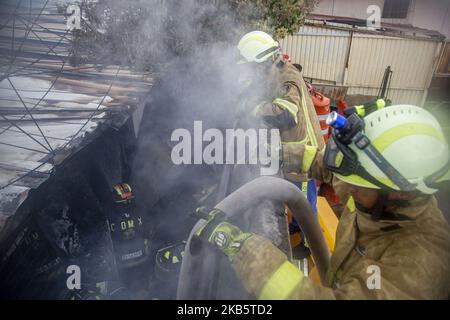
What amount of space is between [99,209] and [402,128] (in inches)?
129

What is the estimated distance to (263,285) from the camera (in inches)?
68.3

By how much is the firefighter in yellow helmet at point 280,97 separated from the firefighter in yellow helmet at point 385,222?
181 centimetres

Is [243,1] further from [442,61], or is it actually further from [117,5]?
[442,61]

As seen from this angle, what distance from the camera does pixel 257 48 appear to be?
4.14 metres

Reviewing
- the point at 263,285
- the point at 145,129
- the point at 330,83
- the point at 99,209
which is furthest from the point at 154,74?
the point at 330,83

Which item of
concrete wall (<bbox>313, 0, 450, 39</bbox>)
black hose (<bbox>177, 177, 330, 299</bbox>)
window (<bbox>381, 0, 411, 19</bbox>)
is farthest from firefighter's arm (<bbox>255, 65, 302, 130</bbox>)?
window (<bbox>381, 0, 411, 19</bbox>)

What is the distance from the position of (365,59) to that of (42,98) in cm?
1179

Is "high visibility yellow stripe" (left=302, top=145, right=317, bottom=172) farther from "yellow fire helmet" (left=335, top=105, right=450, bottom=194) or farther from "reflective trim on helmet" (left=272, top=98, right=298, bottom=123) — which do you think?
"yellow fire helmet" (left=335, top=105, right=450, bottom=194)

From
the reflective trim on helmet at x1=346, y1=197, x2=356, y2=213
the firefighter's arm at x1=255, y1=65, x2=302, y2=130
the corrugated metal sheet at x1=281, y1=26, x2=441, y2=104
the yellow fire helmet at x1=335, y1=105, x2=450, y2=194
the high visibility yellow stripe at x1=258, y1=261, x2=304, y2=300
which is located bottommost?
the corrugated metal sheet at x1=281, y1=26, x2=441, y2=104

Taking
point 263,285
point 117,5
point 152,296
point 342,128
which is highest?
point 117,5

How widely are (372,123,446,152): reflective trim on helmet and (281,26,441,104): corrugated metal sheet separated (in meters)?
11.3

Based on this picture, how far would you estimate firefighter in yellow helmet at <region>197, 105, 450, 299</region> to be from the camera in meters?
1.59

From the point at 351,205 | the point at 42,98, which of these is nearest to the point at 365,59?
the point at 351,205

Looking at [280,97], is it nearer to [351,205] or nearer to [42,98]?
[351,205]
